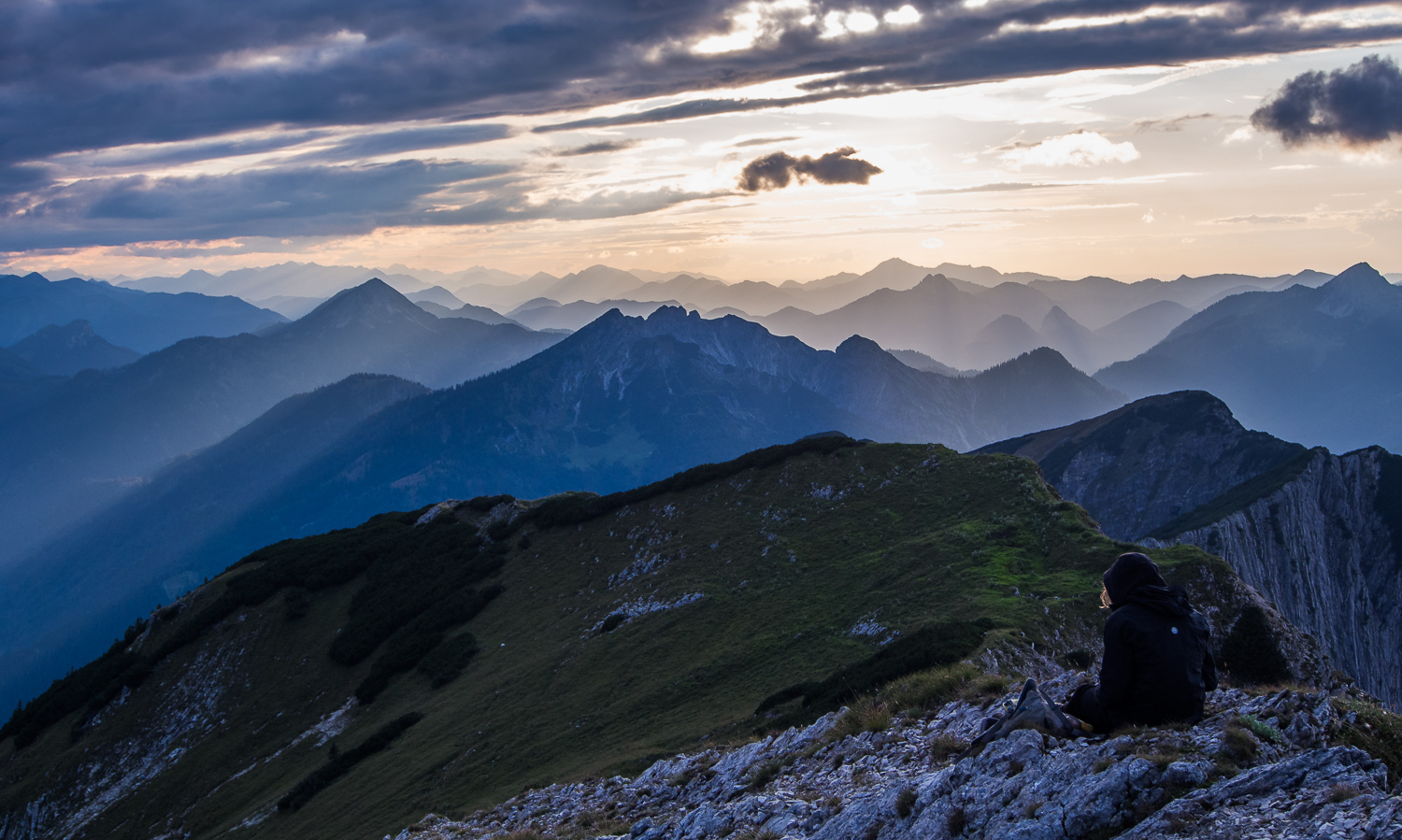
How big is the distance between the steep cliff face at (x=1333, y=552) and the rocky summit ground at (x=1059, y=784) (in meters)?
87.7

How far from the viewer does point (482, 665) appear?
→ 175ft

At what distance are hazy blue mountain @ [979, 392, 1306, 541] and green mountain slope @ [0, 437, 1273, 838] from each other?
120 meters

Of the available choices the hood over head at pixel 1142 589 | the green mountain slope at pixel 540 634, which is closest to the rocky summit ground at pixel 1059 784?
the hood over head at pixel 1142 589

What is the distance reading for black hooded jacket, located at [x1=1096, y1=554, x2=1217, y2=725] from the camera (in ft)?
40.8

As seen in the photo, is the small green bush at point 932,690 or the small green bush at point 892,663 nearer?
the small green bush at point 932,690

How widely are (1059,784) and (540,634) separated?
45.9 metres

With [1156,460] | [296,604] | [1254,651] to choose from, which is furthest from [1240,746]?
[1156,460]

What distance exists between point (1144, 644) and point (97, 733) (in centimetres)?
8046

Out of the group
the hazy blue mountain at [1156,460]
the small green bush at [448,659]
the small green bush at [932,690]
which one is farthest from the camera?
the hazy blue mountain at [1156,460]

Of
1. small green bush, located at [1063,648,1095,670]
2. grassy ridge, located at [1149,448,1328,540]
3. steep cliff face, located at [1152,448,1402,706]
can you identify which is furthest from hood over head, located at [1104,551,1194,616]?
grassy ridge, located at [1149,448,1328,540]

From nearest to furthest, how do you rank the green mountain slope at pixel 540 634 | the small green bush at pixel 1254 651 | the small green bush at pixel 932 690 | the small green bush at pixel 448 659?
the small green bush at pixel 932 690 → the small green bush at pixel 1254 651 → the green mountain slope at pixel 540 634 → the small green bush at pixel 448 659

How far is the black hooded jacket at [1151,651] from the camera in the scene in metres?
12.4

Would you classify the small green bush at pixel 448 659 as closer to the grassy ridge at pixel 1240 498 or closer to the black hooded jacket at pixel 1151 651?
the black hooded jacket at pixel 1151 651

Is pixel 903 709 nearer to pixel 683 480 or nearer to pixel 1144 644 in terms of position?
pixel 1144 644
